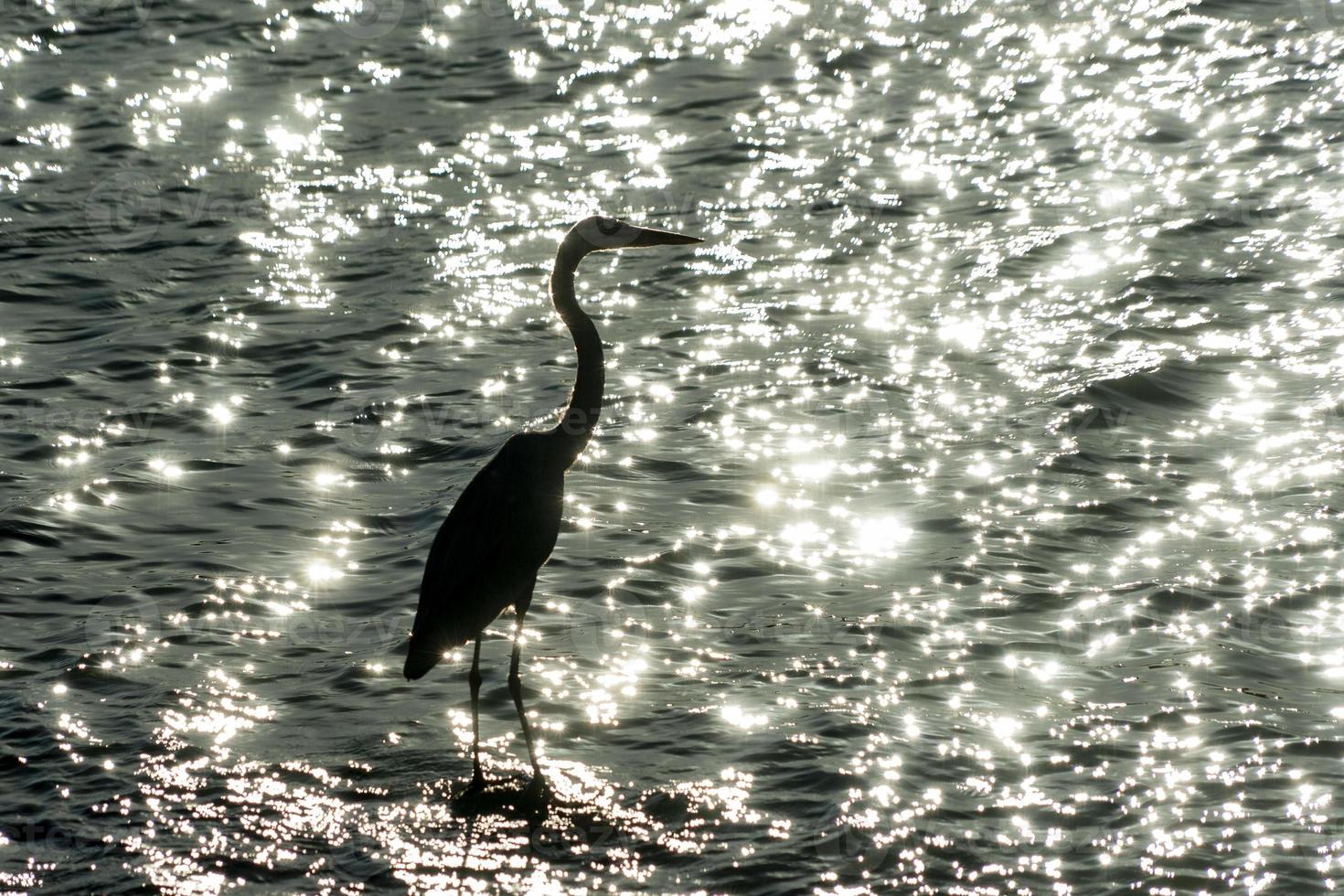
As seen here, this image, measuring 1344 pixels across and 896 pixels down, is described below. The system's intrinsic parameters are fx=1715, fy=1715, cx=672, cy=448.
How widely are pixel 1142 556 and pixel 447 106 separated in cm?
1026

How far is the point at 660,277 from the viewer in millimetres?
13859

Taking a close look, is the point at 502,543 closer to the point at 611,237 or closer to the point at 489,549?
the point at 489,549

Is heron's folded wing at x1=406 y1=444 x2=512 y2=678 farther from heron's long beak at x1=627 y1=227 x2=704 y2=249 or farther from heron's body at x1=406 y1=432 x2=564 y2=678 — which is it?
heron's long beak at x1=627 y1=227 x2=704 y2=249

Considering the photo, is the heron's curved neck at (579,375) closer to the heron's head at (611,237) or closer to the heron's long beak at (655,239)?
the heron's head at (611,237)

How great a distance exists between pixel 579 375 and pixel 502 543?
97 cm

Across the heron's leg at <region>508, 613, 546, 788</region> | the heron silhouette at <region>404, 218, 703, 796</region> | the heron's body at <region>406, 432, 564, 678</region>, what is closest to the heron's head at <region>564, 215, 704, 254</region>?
the heron silhouette at <region>404, 218, 703, 796</region>

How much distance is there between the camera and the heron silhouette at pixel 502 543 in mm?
7418

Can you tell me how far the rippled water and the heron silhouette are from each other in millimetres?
452

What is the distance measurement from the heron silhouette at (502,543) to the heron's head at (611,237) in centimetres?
11

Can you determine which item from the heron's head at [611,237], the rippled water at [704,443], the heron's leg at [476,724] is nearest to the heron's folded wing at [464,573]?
the heron's leg at [476,724]

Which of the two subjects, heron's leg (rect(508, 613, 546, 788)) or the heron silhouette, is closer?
heron's leg (rect(508, 613, 546, 788))

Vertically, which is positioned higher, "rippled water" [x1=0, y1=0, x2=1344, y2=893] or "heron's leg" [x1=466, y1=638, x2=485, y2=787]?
"rippled water" [x1=0, y1=0, x2=1344, y2=893]

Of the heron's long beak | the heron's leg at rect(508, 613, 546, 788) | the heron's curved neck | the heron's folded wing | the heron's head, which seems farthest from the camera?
the heron's long beak

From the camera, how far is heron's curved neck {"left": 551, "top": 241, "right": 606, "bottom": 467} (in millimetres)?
7988
